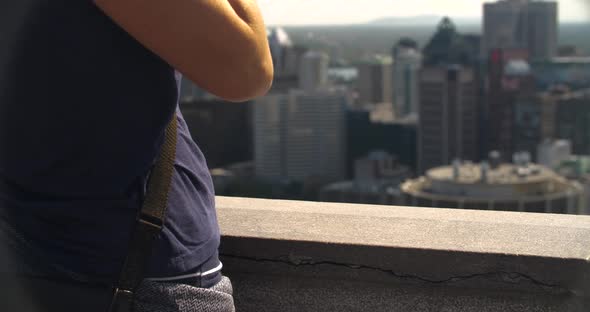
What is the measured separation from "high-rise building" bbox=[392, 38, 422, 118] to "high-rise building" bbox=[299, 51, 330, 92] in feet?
12.8

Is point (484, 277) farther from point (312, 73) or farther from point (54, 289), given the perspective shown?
point (312, 73)

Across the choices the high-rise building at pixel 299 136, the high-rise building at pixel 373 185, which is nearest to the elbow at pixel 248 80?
the high-rise building at pixel 373 185

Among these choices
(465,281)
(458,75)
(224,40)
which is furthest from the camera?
(458,75)

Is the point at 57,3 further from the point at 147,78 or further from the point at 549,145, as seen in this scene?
the point at 549,145

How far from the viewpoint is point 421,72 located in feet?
147

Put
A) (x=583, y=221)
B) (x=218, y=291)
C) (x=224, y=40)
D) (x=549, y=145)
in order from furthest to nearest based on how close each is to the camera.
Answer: (x=549, y=145) → (x=583, y=221) → (x=218, y=291) → (x=224, y=40)

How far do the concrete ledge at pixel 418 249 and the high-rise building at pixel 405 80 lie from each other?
1874 inches

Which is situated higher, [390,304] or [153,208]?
[153,208]

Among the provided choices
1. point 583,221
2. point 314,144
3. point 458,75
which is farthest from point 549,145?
point 583,221

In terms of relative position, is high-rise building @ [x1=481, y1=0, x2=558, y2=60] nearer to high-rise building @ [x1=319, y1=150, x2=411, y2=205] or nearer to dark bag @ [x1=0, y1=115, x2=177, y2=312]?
high-rise building @ [x1=319, y1=150, x2=411, y2=205]

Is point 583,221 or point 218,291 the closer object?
point 218,291

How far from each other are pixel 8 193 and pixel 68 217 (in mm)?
68

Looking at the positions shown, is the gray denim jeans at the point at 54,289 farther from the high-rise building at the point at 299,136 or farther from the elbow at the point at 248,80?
the high-rise building at the point at 299,136

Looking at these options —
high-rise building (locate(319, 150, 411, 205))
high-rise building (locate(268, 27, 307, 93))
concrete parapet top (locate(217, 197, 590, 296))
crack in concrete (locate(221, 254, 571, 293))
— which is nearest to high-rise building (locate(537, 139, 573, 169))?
high-rise building (locate(319, 150, 411, 205))
